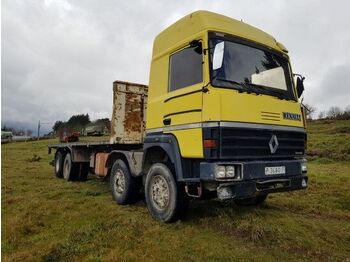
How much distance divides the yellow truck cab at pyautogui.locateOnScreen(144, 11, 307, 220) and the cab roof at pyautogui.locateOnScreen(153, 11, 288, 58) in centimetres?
2

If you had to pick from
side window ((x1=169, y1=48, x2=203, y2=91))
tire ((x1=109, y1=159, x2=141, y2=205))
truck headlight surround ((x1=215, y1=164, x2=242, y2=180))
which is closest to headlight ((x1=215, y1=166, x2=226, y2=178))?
truck headlight surround ((x1=215, y1=164, x2=242, y2=180))

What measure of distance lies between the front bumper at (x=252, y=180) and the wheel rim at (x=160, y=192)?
0.99m

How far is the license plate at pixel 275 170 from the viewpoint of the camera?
541cm

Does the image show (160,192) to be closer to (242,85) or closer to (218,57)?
(242,85)

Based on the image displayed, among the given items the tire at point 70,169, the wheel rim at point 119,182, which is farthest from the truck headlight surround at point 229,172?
the tire at point 70,169

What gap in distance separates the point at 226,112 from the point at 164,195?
1.90m

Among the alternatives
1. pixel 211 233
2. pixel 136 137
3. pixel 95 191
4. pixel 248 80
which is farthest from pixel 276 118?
pixel 95 191

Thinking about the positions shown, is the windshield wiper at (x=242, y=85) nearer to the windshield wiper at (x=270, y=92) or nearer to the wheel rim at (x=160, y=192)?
the windshield wiper at (x=270, y=92)

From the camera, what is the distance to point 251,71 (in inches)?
224

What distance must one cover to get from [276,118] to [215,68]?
4.42 ft

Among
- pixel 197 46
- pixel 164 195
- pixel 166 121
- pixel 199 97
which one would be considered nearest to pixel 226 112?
pixel 199 97

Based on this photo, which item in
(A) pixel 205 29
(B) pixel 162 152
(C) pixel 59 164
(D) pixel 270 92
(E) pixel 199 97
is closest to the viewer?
(E) pixel 199 97

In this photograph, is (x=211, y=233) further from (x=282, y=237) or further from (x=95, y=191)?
(x=95, y=191)

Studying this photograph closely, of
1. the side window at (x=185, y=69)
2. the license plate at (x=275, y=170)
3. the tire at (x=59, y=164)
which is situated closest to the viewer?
the license plate at (x=275, y=170)
